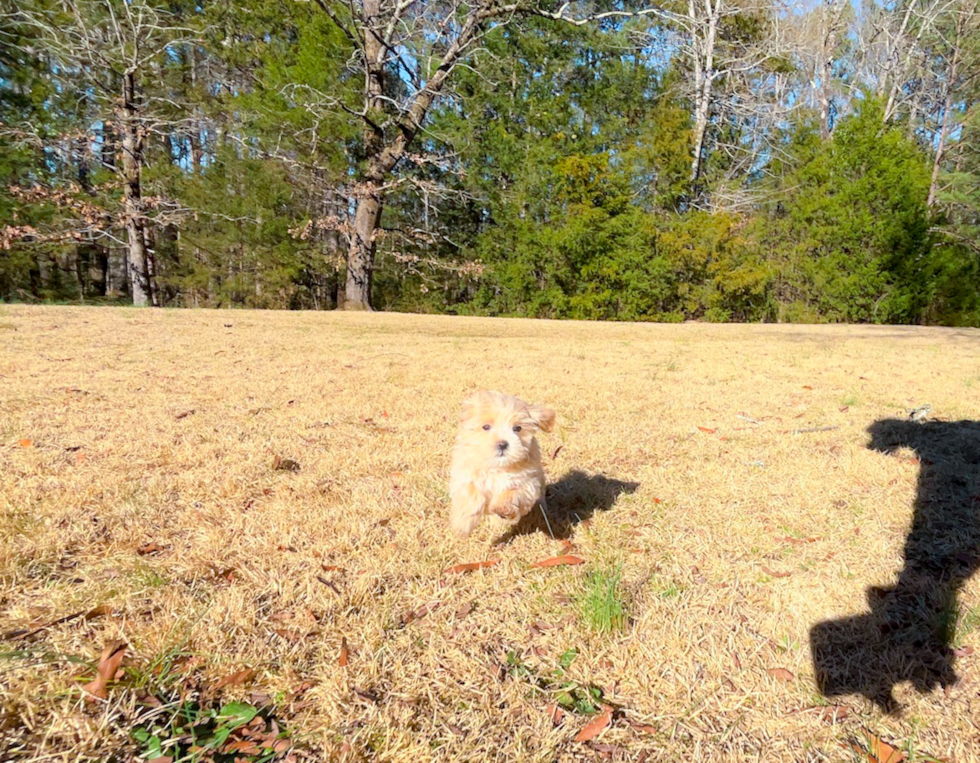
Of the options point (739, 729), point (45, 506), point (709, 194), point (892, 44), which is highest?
point (892, 44)

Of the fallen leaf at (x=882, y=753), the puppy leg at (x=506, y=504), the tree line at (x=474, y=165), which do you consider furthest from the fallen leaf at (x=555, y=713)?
the tree line at (x=474, y=165)

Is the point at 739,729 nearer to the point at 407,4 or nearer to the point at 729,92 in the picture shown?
the point at 407,4

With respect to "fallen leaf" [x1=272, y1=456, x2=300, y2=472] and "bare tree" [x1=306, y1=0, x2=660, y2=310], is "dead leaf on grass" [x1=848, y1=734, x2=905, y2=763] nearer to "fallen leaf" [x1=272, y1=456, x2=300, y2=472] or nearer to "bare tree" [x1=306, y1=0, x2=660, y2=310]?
"fallen leaf" [x1=272, y1=456, x2=300, y2=472]

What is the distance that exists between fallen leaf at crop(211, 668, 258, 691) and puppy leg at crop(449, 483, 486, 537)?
1.14 meters

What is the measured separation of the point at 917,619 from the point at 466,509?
1.88m

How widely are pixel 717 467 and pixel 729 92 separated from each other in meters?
25.3

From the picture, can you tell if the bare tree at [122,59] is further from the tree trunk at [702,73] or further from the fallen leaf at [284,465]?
the tree trunk at [702,73]

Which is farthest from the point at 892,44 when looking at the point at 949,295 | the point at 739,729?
the point at 739,729

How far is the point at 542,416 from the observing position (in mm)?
2715

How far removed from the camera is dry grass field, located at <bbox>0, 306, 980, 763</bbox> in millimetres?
1497

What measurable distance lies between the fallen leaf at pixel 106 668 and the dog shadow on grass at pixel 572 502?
1.57 m

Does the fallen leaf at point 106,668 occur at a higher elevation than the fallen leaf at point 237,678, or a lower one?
higher

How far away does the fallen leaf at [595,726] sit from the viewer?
1.50m

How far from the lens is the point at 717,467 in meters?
3.62
